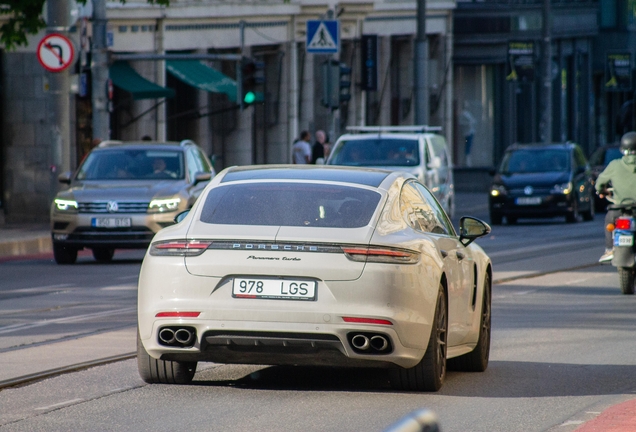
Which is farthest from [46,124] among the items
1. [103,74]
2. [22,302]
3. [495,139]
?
[495,139]

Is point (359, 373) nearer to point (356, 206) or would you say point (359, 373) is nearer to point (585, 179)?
point (356, 206)

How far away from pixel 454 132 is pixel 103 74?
2843 centimetres

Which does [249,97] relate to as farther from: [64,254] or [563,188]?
[64,254]

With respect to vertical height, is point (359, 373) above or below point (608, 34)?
below

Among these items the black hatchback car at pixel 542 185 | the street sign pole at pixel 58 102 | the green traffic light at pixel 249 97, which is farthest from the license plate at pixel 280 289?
the black hatchback car at pixel 542 185

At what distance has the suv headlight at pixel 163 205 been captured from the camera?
1983cm

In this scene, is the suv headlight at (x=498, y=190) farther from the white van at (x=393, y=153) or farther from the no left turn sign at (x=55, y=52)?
the no left turn sign at (x=55, y=52)

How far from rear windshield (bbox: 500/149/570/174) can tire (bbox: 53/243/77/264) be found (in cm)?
1427

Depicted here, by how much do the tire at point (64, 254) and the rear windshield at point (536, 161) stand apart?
14.3 m

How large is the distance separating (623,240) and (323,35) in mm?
15281

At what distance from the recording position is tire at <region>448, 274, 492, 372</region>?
9.77 meters

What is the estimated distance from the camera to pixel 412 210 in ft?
30.0

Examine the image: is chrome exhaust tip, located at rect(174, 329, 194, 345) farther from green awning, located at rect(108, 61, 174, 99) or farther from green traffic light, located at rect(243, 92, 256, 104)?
green awning, located at rect(108, 61, 174, 99)

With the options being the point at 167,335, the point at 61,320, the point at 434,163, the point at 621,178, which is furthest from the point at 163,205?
the point at 167,335
